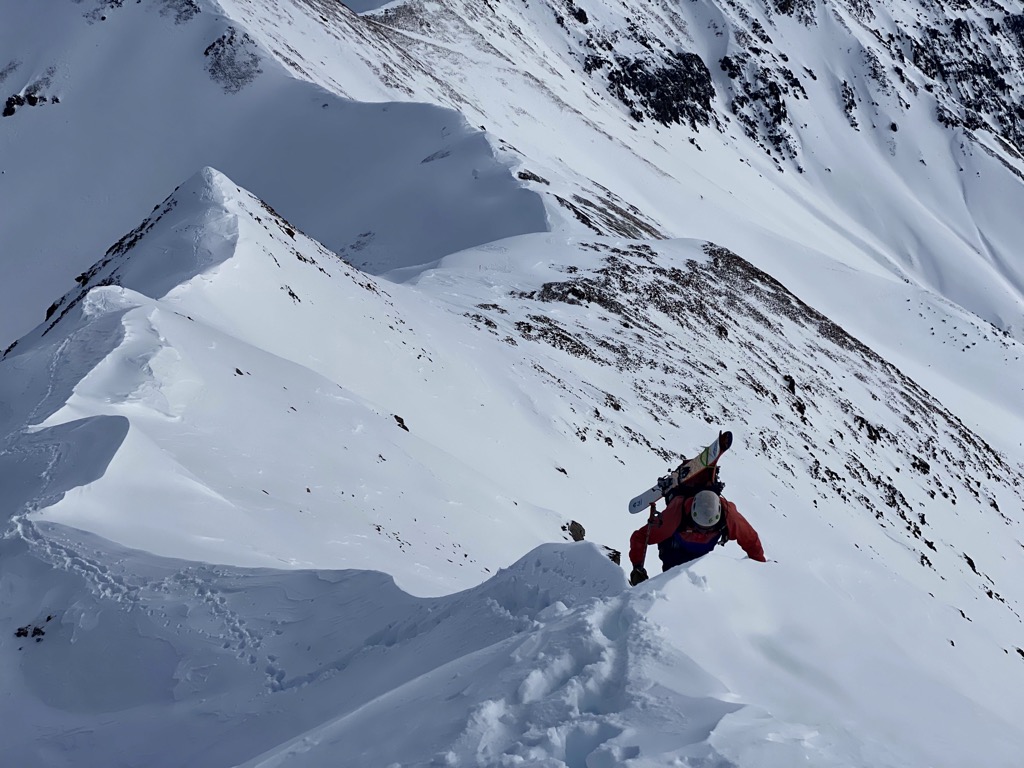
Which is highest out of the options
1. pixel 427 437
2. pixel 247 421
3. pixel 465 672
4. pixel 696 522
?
pixel 696 522

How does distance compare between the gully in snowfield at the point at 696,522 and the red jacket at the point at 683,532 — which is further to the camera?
the red jacket at the point at 683,532

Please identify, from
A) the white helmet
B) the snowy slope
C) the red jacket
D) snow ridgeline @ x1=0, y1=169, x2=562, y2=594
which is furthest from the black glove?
snow ridgeline @ x1=0, y1=169, x2=562, y2=594

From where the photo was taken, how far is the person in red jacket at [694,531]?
752 centimetres

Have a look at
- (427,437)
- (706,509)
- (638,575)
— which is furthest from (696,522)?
(427,437)

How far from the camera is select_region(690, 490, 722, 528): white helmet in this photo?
24.6 feet

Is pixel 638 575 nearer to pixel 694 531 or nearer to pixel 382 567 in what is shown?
pixel 694 531

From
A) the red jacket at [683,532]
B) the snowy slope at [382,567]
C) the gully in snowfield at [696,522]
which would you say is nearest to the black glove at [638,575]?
the gully in snowfield at [696,522]

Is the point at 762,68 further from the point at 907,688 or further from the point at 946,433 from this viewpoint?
the point at 907,688

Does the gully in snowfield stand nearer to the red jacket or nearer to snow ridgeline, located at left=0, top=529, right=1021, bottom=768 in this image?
the red jacket

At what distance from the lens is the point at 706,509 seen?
7.49 m

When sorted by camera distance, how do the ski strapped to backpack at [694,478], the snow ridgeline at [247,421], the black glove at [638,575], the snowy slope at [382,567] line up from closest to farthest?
1. the snowy slope at [382,567]
2. the black glove at [638,575]
3. the ski strapped to backpack at [694,478]
4. the snow ridgeline at [247,421]

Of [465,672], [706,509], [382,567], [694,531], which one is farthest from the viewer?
[382,567]

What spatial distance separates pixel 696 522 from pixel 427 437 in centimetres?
787

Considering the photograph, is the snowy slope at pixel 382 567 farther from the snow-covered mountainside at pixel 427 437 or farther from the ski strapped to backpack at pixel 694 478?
the ski strapped to backpack at pixel 694 478
